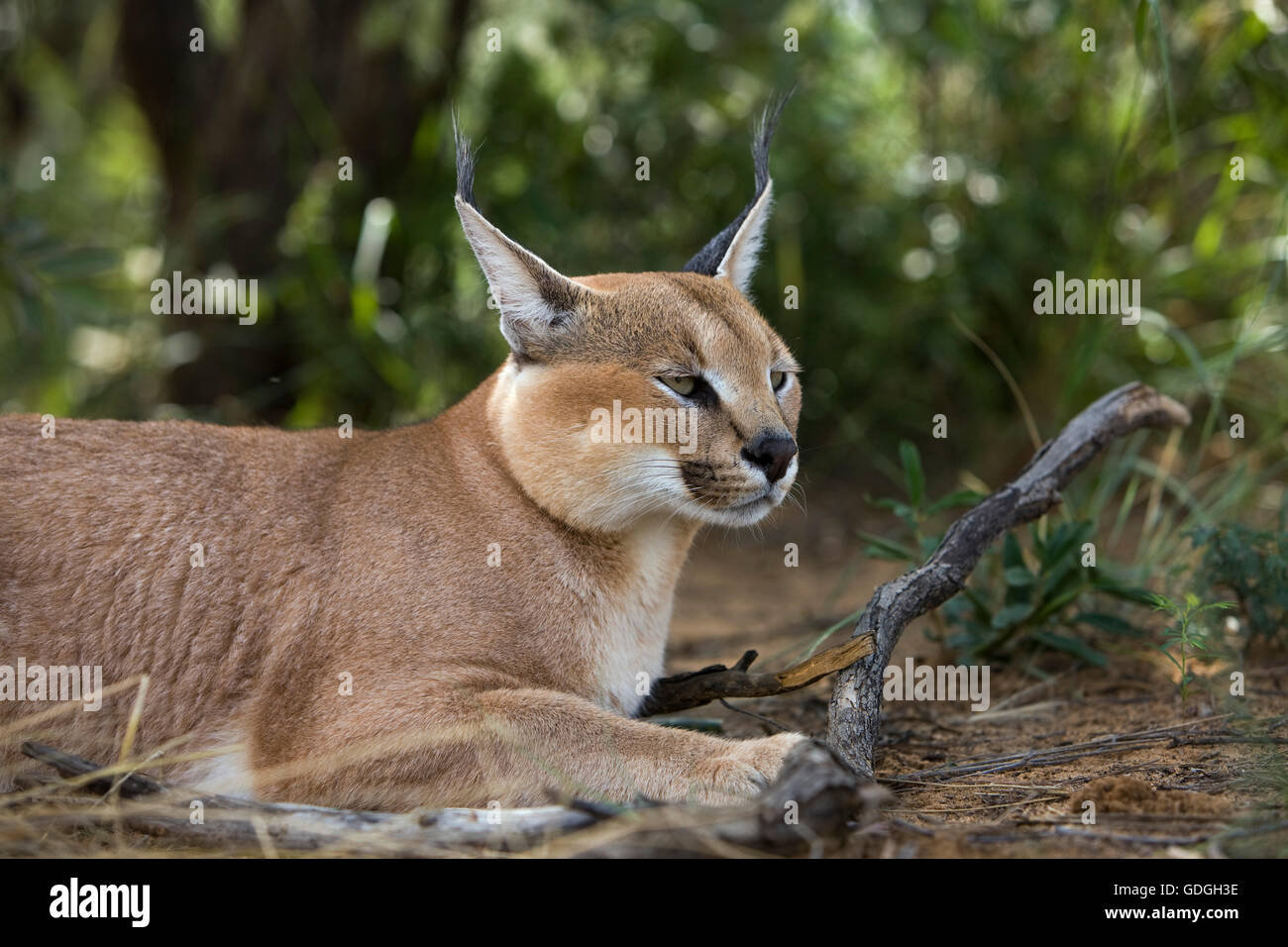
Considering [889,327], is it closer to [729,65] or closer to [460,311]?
[729,65]

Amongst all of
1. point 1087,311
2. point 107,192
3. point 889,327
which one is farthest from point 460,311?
point 107,192

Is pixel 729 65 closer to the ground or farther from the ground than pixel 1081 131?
farther from the ground

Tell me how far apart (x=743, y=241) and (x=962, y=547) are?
4.86ft

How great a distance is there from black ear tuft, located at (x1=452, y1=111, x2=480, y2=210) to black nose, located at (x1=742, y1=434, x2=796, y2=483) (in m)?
1.23

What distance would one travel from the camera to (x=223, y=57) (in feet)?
27.8

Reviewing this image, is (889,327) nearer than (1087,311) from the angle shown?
No

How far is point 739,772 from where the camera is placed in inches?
135

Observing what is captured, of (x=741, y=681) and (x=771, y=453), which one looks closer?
(x=771, y=453)

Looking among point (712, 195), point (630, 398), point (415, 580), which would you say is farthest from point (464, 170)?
point (712, 195)

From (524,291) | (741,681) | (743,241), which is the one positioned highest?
(743,241)

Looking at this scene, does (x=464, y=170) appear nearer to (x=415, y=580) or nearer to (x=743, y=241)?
(x=743, y=241)
